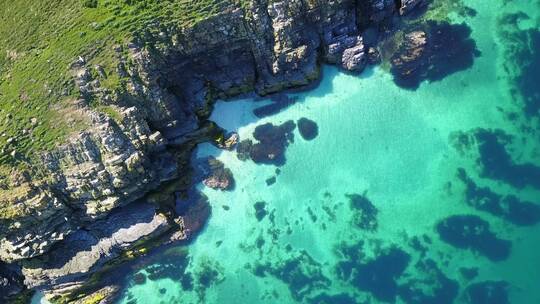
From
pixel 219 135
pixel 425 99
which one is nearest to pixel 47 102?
pixel 219 135

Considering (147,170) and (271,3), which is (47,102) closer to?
(147,170)

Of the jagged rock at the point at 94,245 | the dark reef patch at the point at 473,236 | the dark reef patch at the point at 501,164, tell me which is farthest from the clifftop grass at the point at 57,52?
the dark reef patch at the point at 473,236

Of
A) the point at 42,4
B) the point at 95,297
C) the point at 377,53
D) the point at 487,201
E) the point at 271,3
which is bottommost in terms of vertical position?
the point at 95,297

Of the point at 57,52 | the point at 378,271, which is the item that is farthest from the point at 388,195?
the point at 57,52

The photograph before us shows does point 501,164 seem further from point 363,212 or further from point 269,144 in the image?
point 269,144

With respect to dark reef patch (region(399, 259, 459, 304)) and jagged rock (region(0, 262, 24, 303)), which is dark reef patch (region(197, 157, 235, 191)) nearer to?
dark reef patch (region(399, 259, 459, 304))

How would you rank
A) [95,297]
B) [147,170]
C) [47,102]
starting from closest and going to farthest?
[47,102], [147,170], [95,297]

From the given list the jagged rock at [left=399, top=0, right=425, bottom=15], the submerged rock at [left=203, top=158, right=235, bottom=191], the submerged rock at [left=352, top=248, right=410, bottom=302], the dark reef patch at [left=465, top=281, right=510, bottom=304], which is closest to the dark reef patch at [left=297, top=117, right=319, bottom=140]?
the submerged rock at [left=203, top=158, right=235, bottom=191]

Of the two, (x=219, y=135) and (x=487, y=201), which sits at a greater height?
(x=219, y=135)
